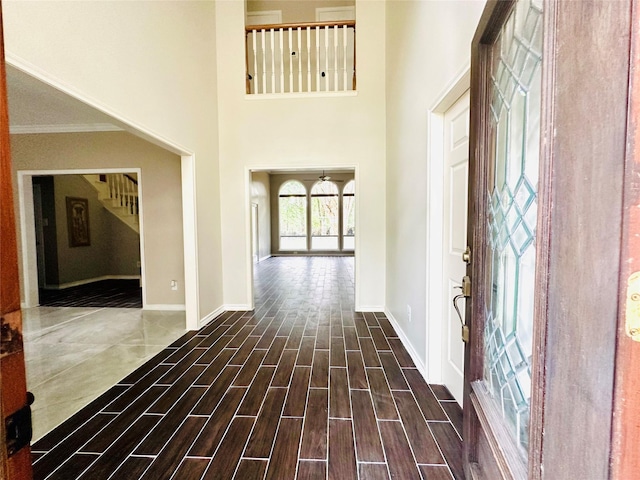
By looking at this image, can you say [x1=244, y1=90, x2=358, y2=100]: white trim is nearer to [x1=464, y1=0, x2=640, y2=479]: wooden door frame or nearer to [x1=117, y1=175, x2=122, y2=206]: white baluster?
[x1=464, y1=0, x2=640, y2=479]: wooden door frame

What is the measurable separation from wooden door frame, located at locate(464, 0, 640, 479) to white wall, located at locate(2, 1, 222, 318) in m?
2.25

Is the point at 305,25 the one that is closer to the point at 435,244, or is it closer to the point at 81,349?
the point at 435,244

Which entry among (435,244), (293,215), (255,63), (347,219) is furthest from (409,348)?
(293,215)

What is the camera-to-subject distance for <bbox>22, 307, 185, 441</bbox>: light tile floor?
211cm

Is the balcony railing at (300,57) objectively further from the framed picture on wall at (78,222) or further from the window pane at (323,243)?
the window pane at (323,243)

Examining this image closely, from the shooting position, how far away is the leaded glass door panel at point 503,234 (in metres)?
0.80

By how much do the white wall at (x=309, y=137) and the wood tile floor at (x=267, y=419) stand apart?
1.44 metres

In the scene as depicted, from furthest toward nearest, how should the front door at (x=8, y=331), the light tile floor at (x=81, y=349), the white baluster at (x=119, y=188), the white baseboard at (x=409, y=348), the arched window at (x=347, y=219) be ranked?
1. the arched window at (x=347, y=219)
2. the white baluster at (x=119, y=188)
3. the white baseboard at (x=409, y=348)
4. the light tile floor at (x=81, y=349)
5. the front door at (x=8, y=331)

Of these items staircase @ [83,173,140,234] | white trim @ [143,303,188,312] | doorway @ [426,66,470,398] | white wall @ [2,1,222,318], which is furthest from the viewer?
staircase @ [83,173,140,234]

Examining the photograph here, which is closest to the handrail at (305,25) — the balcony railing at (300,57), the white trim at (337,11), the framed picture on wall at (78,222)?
the balcony railing at (300,57)

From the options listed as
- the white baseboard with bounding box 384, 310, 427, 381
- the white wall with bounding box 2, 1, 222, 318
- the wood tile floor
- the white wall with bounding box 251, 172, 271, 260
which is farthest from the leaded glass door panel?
the white wall with bounding box 251, 172, 271, 260

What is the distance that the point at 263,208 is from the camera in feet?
33.7

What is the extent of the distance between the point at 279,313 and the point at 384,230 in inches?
74.3

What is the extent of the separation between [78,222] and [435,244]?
750 cm
